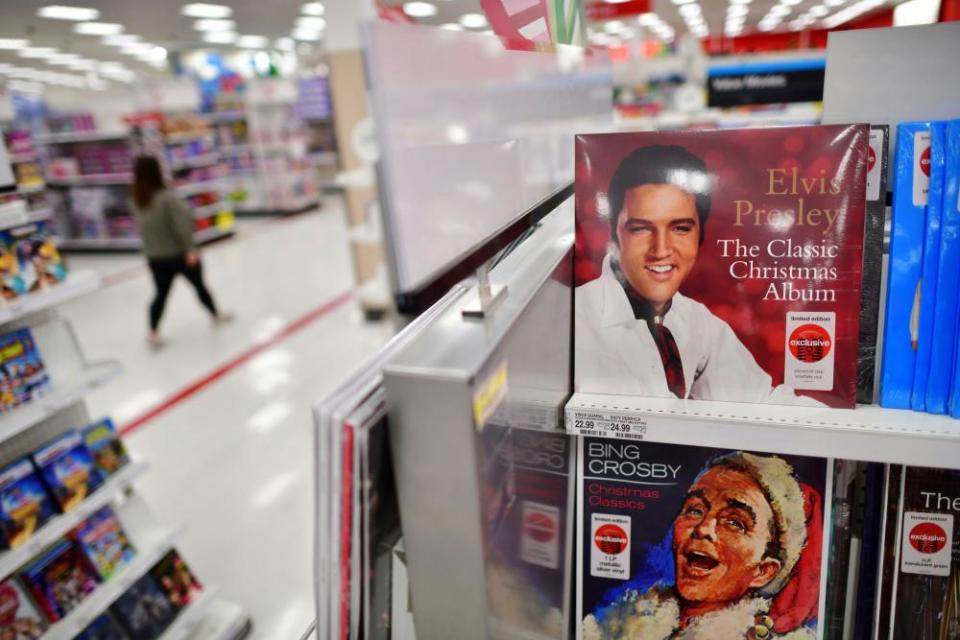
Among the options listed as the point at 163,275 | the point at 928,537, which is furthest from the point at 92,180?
the point at 928,537

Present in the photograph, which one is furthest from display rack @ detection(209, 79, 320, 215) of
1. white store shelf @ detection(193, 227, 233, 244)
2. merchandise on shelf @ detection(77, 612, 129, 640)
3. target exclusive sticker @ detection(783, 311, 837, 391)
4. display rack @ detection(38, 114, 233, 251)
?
target exclusive sticker @ detection(783, 311, 837, 391)

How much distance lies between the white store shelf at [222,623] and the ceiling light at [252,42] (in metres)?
15.6

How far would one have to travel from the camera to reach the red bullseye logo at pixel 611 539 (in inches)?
42.2

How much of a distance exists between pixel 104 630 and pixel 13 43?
15.1 metres

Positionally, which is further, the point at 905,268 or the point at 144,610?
the point at 144,610

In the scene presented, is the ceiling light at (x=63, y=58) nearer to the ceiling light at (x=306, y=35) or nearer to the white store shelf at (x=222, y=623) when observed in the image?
the ceiling light at (x=306, y=35)

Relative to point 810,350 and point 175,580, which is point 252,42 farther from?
point 810,350

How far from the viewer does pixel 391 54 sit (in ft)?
1.90

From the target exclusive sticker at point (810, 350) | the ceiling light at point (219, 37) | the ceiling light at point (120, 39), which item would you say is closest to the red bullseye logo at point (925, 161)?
the target exclusive sticker at point (810, 350)

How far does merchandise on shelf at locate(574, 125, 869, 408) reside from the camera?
2.89 feet

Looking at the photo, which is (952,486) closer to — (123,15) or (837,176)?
(837,176)

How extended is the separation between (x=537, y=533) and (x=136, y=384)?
479 cm

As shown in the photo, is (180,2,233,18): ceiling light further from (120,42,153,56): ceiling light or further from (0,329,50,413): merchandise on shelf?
(0,329,50,413): merchandise on shelf

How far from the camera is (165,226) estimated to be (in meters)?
5.51
